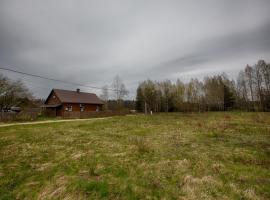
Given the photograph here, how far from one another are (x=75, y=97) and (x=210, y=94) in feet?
124

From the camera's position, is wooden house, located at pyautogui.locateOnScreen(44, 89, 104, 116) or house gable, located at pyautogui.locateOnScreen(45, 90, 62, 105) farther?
house gable, located at pyautogui.locateOnScreen(45, 90, 62, 105)

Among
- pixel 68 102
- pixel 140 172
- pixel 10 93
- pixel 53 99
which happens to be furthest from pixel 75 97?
pixel 140 172

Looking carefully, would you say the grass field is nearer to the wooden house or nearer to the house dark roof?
the wooden house

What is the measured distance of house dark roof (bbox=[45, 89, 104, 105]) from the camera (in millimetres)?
32128

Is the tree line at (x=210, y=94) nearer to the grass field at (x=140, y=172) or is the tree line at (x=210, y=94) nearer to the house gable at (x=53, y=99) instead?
the house gable at (x=53, y=99)

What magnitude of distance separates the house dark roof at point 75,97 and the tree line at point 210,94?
1505cm

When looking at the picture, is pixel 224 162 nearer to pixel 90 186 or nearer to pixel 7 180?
pixel 90 186

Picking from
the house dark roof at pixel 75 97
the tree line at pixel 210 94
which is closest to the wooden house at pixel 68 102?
the house dark roof at pixel 75 97

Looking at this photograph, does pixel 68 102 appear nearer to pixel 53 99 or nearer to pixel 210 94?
pixel 53 99

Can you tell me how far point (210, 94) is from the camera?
48812 mm

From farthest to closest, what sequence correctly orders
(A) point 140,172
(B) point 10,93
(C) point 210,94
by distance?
(C) point 210,94
(B) point 10,93
(A) point 140,172

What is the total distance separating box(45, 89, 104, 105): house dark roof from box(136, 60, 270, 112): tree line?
593 inches

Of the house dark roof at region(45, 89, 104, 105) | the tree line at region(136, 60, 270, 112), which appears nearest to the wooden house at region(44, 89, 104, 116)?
the house dark roof at region(45, 89, 104, 105)

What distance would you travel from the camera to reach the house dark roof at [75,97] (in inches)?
1265
